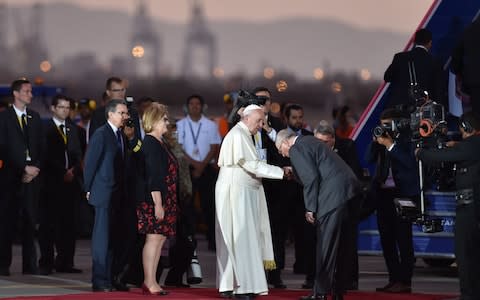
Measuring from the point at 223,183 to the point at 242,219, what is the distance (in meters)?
0.43

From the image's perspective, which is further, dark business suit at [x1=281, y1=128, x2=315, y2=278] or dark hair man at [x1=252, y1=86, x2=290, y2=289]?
dark business suit at [x1=281, y1=128, x2=315, y2=278]

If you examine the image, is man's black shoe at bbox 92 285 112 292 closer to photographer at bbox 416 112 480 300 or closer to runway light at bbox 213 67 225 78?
photographer at bbox 416 112 480 300

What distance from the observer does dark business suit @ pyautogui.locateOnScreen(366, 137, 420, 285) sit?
52.6 feet

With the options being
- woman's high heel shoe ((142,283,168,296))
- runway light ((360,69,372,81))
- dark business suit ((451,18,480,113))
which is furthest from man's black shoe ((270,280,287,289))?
runway light ((360,69,372,81))

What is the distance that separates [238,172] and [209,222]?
5895mm

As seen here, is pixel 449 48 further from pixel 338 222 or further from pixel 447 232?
pixel 338 222

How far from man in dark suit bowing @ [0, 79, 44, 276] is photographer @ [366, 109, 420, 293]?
4142 mm

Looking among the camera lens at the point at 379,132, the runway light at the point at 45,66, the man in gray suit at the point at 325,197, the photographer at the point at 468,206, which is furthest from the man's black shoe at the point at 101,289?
the runway light at the point at 45,66

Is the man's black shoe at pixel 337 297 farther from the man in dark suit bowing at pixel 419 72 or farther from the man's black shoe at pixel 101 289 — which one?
the man in dark suit bowing at pixel 419 72

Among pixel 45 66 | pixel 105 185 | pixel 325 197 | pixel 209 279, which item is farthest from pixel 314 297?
pixel 45 66

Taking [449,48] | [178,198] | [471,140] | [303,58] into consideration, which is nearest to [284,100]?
[303,58]

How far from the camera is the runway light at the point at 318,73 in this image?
28.8 meters

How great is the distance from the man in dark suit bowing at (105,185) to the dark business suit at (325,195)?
7.44ft

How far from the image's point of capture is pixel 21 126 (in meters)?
17.9
